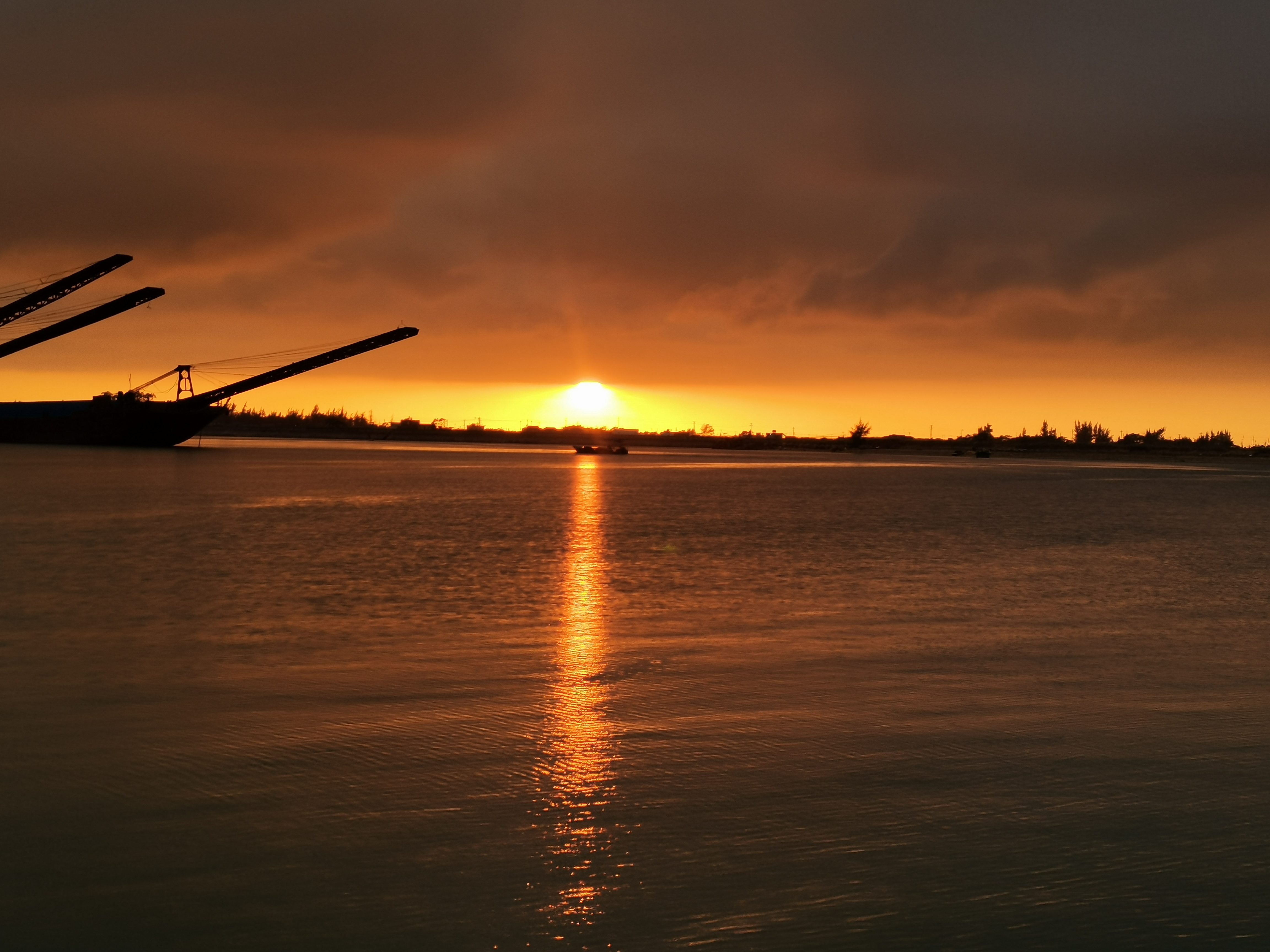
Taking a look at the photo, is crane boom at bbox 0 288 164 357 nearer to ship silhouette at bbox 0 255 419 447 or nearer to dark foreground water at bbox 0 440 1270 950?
ship silhouette at bbox 0 255 419 447

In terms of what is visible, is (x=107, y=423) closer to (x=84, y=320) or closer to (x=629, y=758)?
(x=84, y=320)

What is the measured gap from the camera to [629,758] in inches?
281

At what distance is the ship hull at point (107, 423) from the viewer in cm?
10769

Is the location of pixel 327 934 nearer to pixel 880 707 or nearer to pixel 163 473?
pixel 880 707

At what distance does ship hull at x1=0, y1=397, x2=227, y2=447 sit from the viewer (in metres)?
108

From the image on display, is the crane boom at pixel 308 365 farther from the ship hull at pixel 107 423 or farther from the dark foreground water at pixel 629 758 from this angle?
the dark foreground water at pixel 629 758

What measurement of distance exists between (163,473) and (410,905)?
209 ft

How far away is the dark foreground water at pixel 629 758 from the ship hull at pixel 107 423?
317 ft

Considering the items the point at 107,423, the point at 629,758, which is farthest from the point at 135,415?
the point at 629,758

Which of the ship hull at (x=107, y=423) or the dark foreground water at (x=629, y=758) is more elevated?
the ship hull at (x=107, y=423)

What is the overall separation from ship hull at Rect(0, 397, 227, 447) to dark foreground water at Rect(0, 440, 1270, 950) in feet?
317

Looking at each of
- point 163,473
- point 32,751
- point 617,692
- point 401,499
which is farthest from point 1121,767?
point 163,473

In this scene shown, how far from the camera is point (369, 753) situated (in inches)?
280

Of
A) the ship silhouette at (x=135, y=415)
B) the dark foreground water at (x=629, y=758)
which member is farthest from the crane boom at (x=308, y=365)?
the dark foreground water at (x=629, y=758)
